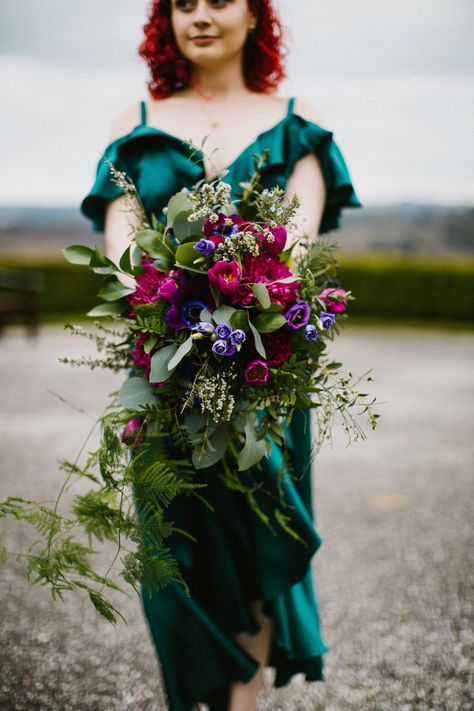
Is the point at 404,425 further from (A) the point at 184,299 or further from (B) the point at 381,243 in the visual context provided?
(B) the point at 381,243

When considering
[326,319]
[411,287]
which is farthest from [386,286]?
[326,319]

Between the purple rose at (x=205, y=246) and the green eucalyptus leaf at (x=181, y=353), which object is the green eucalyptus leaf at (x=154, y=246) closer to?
the purple rose at (x=205, y=246)

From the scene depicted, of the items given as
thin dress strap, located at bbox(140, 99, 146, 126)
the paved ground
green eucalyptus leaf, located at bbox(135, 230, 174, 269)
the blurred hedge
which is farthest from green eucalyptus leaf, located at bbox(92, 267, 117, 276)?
the blurred hedge

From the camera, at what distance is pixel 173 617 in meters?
2.15

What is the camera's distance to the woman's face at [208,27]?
84.7 inches

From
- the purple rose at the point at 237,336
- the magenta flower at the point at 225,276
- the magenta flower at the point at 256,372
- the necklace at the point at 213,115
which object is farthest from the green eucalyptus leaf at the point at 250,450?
the necklace at the point at 213,115

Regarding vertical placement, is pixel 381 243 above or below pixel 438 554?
below

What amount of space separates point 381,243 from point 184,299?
17.2 metres

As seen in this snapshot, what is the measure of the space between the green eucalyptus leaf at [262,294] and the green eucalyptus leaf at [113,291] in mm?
345

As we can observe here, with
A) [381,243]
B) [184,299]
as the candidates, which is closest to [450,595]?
[184,299]

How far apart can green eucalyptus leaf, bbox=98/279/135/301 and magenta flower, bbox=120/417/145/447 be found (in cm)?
30

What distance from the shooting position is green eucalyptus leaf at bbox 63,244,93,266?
172cm

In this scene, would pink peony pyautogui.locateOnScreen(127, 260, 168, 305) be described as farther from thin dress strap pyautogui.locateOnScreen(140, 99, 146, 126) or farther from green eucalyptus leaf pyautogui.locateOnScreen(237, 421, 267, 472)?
thin dress strap pyautogui.locateOnScreen(140, 99, 146, 126)

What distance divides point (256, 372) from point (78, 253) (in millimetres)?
568
